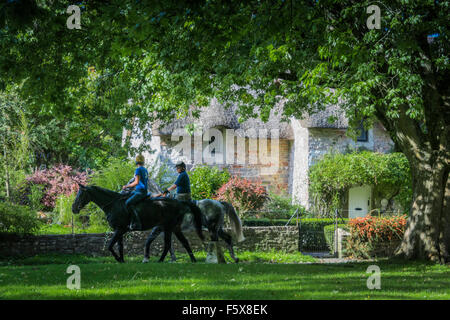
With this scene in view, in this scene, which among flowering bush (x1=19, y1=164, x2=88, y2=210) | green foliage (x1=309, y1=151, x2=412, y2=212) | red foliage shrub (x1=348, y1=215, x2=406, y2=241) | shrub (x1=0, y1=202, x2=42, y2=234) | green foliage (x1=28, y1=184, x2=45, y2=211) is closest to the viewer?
shrub (x1=0, y1=202, x2=42, y2=234)

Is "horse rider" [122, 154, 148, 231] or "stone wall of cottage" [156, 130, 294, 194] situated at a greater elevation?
"stone wall of cottage" [156, 130, 294, 194]

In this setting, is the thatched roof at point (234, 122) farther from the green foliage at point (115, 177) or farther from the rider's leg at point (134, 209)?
the rider's leg at point (134, 209)

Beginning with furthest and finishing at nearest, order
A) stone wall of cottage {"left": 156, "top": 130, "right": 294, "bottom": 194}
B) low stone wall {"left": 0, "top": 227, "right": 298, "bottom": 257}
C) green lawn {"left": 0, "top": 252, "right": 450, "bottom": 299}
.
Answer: stone wall of cottage {"left": 156, "top": 130, "right": 294, "bottom": 194} → low stone wall {"left": 0, "top": 227, "right": 298, "bottom": 257} → green lawn {"left": 0, "top": 252, "right": 450, "bottom": 299}

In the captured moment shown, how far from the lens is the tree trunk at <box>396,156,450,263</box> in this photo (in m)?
11.0

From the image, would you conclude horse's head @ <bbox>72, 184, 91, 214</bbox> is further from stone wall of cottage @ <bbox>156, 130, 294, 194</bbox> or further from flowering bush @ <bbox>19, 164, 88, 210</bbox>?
stone wall of cottage @ <bbox>156, 130, 294, 194</bbox>

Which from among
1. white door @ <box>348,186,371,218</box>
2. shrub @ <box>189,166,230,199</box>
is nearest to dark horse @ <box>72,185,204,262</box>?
shrub @ <box>189,166,230,199</box>

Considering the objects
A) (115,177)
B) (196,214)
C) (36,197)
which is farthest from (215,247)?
(36,197)

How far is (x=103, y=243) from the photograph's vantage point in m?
13.3

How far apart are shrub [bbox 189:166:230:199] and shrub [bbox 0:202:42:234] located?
285 inches

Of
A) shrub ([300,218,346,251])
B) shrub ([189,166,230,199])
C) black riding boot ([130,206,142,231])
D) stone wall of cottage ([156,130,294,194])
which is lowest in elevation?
shrub ([300,218,346,251])

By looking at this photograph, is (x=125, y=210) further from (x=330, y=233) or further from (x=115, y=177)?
(x=330, y=233)

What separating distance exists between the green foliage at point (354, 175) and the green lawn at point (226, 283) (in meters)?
10.5
